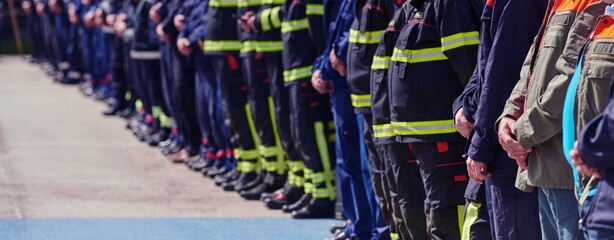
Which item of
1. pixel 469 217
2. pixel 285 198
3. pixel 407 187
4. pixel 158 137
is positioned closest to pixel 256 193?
pixel 285 198

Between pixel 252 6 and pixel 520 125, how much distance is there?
18.6 feet

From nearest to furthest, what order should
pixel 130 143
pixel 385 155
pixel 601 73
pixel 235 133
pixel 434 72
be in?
pixel 601 73 < pixel 434 72 < pixel 385 155 < pixel 235 133 < pixel 130 143

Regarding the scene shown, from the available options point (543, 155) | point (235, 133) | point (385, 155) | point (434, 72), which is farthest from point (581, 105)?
point (235, 133)

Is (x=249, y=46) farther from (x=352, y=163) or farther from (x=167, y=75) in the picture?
(x=167, y=75)

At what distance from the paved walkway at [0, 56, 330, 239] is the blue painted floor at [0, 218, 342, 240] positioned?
10 centimetres

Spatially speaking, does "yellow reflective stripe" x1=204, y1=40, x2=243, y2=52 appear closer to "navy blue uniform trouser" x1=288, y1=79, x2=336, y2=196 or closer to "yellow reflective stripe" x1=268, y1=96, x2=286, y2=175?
"yellow reflective stripe" x1=268, y1=96, x2=286, y2=175

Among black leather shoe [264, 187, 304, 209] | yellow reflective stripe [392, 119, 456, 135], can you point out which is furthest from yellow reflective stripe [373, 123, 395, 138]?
black leather shoe [264, 187, 304, 209]

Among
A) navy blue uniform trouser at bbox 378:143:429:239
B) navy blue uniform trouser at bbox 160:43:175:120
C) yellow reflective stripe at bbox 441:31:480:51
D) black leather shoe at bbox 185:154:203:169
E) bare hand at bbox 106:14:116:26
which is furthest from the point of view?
bare hand at bbox 106:14:116:26

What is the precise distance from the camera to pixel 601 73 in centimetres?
430

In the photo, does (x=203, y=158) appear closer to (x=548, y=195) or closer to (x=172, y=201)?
(x=172, y=201)

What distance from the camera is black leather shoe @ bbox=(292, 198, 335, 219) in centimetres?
977

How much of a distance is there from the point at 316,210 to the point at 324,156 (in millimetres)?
408

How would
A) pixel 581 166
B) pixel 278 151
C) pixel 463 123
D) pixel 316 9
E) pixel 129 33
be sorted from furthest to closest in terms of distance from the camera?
pixel 129 33
pixel 278 151
pixel 316 9
pixel 463 123
pixel 581 166

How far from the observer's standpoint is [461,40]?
246 inches
